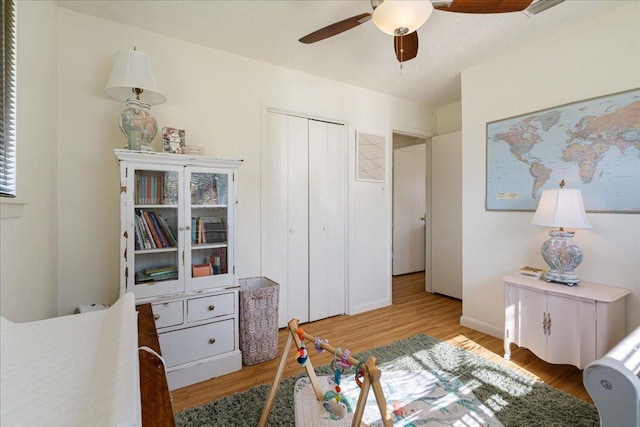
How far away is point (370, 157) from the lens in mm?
3326

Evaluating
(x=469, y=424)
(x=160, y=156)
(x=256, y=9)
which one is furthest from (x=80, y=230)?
(x=469, y=424)

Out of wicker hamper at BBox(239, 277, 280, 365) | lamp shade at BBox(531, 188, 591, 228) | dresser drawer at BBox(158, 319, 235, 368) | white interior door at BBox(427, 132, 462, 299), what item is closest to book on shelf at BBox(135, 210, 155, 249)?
dresser drawer at BBox(158, 319, 235, 368)

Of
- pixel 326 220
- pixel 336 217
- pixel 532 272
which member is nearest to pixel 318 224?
pixel 326 220

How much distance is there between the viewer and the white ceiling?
1931 millimetres

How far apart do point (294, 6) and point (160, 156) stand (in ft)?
Result: 4.31

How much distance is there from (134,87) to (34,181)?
80 cm

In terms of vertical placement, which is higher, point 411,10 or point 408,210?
point 411,10

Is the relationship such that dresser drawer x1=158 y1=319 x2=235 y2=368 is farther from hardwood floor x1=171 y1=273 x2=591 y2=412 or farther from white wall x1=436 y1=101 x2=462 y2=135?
white wall x1=436 y1=101 x2=462 y2=135

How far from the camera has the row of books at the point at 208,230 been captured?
2084mm

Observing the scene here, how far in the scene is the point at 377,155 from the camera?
11.1 ft

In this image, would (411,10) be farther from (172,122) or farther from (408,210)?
(408,210)

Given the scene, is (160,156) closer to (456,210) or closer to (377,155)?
(377,155)

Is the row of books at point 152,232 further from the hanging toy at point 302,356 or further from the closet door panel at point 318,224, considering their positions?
the closet door panel at point 318,224

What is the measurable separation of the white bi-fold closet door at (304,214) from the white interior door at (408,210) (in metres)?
2.09
